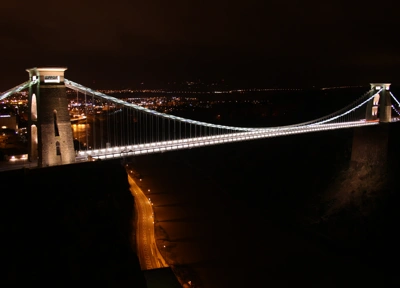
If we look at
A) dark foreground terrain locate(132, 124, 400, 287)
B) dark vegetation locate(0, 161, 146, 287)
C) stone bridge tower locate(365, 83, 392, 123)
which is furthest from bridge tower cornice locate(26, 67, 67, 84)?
stone bridge tower locate(365, 83, 392, 123)

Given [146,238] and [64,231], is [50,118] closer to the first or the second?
[64,231]

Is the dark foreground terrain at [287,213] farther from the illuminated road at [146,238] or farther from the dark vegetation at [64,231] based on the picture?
the dark vegetation at [64,231]

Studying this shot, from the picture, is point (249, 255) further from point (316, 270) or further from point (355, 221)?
point (355, 221)

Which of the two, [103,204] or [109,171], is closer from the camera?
[103,204]

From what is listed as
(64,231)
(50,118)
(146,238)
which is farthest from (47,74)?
(146,238)

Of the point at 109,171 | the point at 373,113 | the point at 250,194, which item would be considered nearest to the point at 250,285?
the point at 109,171
